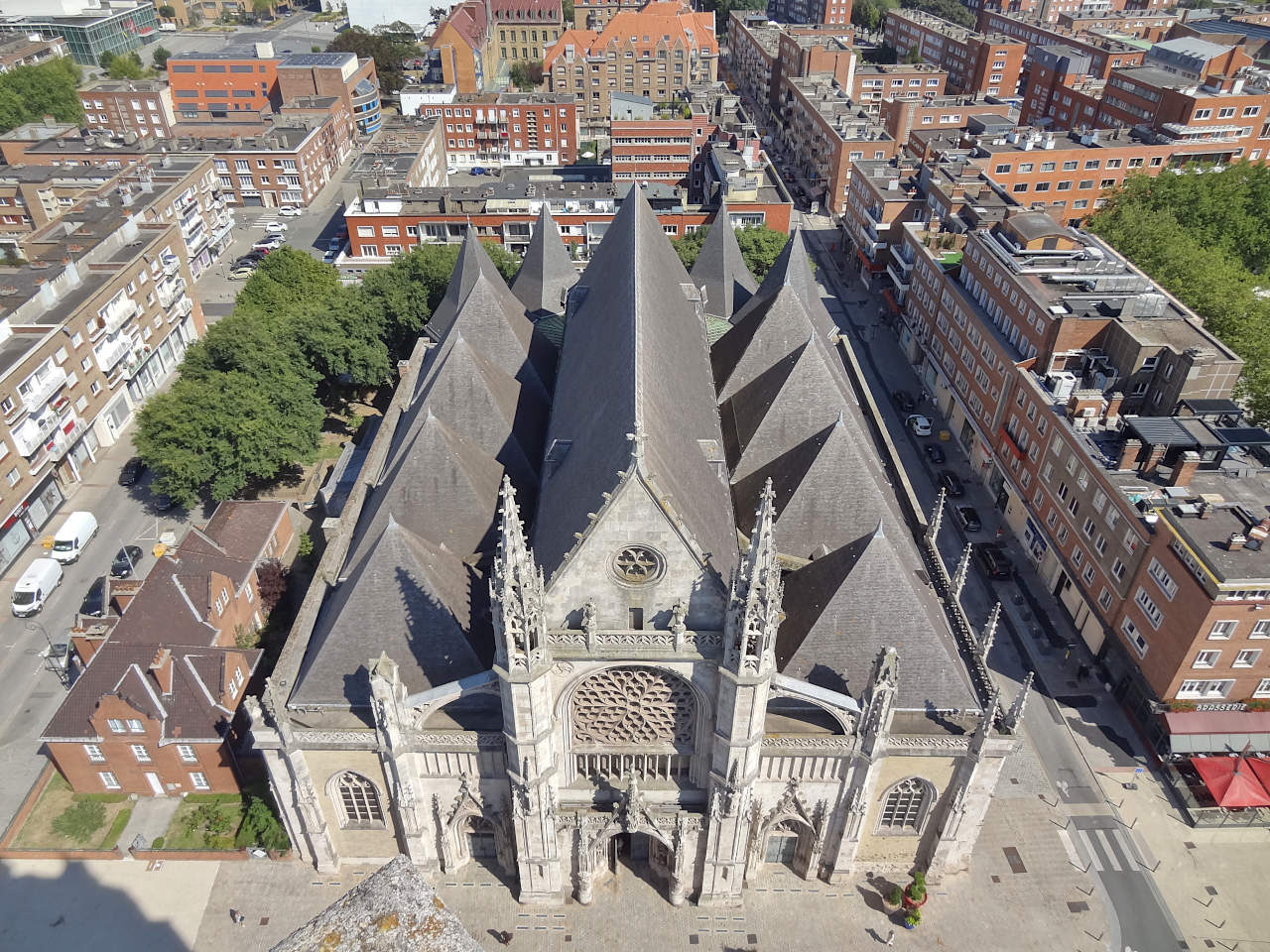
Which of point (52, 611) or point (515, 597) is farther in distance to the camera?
point (52, 611)

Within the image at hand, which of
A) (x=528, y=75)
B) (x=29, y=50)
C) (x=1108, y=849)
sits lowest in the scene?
(x=1108, y=849)

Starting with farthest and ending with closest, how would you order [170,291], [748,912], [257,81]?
[257,81], [170,291], [748,912]

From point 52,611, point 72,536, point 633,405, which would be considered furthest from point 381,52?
point 633,405

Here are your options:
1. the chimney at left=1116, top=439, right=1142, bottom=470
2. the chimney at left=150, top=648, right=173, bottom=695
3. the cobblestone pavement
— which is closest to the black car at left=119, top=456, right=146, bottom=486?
the chimney at left=150, top=648, right=173, bottom=695

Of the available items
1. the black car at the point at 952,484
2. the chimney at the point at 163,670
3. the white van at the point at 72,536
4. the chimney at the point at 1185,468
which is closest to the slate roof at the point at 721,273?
the black car at the point at 952,484

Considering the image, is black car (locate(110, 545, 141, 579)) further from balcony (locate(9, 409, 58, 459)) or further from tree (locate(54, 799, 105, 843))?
tree (locate(54, 799, 105, 843))

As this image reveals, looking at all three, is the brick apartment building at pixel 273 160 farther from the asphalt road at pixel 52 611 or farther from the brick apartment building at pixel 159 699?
the brick apartment building at pixel 159 699

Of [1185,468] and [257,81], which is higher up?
[257,81]

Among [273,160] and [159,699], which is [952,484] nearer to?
[159,699]
